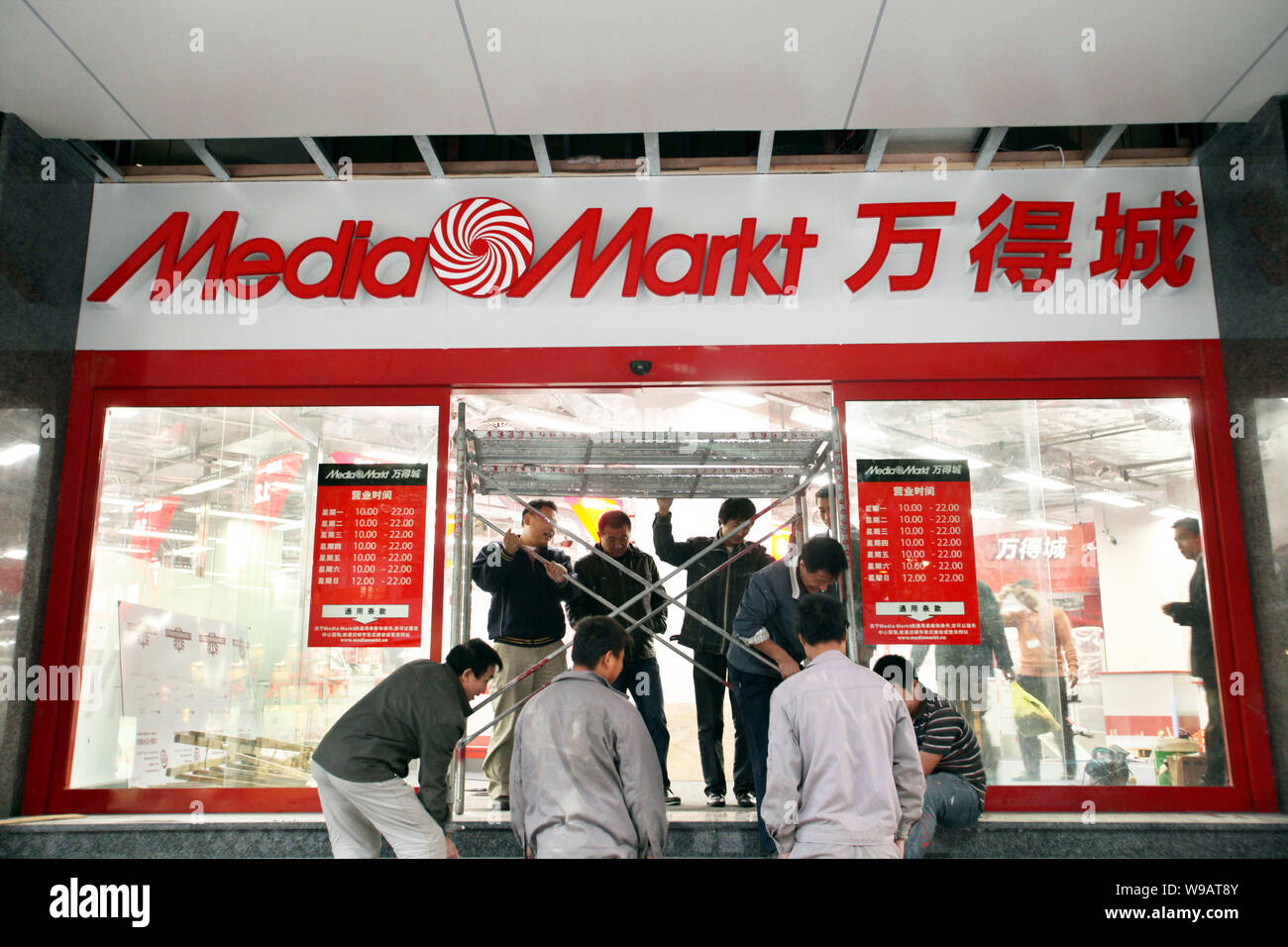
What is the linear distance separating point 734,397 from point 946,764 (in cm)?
289

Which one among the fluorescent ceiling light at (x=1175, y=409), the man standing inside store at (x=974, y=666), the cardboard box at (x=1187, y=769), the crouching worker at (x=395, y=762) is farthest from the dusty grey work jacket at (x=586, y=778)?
the fluorescent ceiling light at (x=1175, y=409)

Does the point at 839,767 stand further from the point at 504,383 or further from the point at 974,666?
the point at 504,383

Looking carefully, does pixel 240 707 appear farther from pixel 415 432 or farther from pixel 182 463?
pixel 415 432

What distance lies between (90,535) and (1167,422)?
6.62m

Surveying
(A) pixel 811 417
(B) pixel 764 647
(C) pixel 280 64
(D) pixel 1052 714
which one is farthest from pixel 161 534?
(D) pixel 1052 714

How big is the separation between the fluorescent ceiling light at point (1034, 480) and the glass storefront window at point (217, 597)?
3575mm

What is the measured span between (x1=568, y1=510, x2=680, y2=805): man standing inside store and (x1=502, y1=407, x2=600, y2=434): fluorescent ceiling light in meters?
1.19

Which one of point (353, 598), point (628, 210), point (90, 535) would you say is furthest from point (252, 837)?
point (628, 210)

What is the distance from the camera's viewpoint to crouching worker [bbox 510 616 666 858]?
10.7 feet

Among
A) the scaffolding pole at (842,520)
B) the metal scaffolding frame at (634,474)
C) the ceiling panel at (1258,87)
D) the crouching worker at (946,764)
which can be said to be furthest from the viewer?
the scaffolding pole at (842,520)

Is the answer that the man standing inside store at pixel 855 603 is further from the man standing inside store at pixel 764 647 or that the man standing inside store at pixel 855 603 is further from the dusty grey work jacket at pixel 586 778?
the dusty grey work jacket at pixel 586 778

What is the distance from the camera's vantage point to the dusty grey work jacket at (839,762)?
3.13 m

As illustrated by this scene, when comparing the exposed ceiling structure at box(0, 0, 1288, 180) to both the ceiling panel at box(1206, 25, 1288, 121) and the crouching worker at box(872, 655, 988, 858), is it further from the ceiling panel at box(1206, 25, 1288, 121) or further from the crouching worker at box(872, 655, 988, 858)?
the crouching worker at box(872, 655, 988, 858)

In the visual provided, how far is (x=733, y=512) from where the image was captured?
18.8 ft
